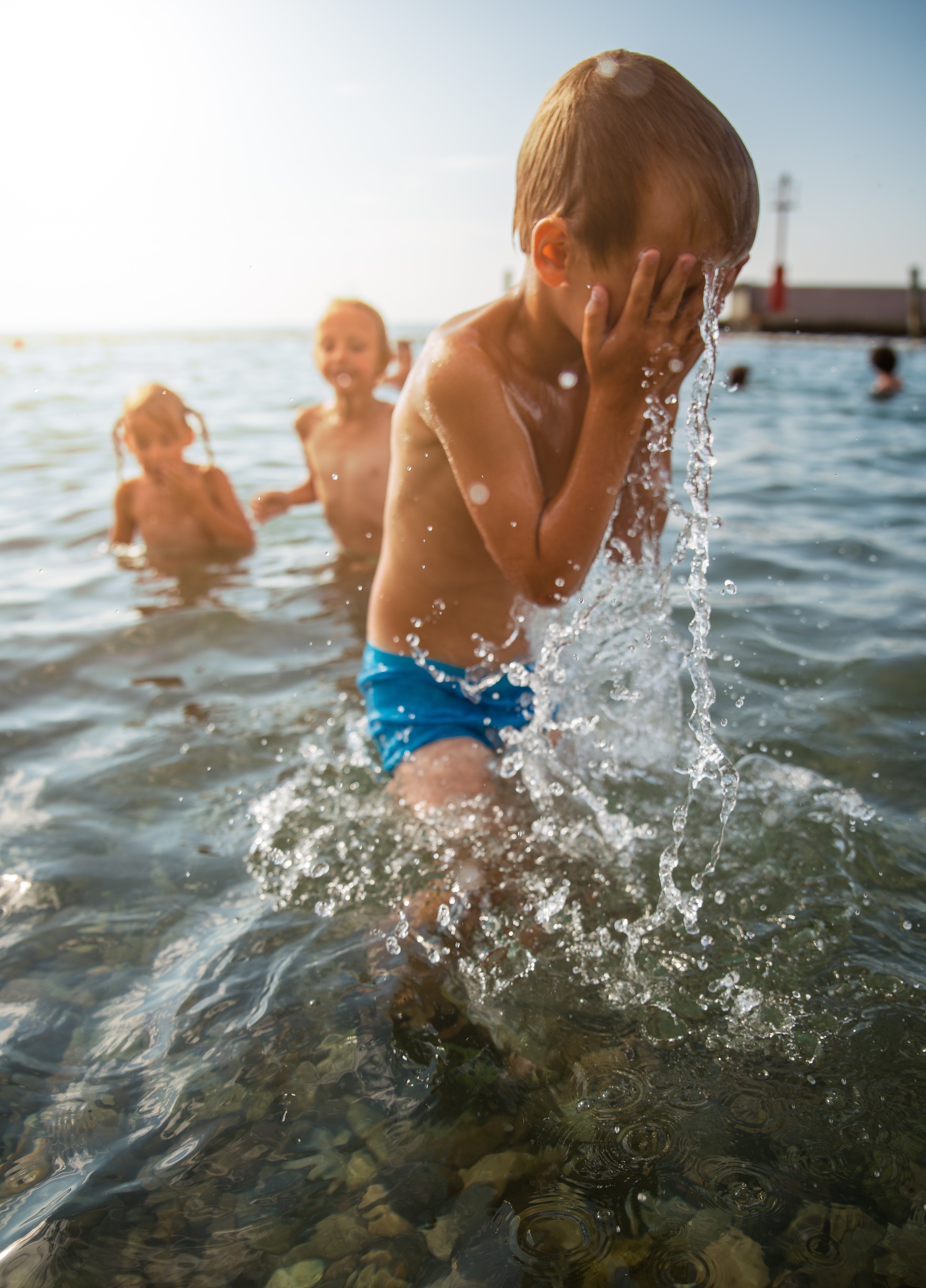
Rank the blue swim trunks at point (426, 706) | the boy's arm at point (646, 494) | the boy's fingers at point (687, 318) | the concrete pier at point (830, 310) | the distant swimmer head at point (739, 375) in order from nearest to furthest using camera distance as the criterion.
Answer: the boy's fingers at point (687, 318) → the boy's arm at point (646, 494) → the blue swim trunks at point (426, 706) → the distant swimmer head at point (739, 375) → the concrete pier at point (830, 310)

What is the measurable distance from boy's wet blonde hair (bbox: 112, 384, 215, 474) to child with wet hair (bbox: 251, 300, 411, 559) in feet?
2.09

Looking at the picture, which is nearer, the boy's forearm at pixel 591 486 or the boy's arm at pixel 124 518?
the boy's forearm at pixel 591 486

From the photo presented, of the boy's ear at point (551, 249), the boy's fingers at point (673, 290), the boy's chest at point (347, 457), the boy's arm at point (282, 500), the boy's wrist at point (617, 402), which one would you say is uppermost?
the boy's ear at point (551, 249)

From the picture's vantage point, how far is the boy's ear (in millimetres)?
1674

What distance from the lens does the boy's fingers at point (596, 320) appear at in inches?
65.8

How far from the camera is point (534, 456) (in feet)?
6.10

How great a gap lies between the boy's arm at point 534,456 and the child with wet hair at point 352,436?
3.00 meters

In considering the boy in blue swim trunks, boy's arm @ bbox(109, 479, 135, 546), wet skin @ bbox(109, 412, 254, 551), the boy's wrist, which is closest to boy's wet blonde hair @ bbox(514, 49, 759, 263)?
the boy in blue swim trunks

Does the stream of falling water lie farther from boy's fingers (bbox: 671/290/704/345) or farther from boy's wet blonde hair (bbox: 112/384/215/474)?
boy's wet blonde hair (bbox: 112/384/215/474)

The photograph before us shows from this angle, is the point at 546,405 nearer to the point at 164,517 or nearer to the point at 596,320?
the point at 596,320

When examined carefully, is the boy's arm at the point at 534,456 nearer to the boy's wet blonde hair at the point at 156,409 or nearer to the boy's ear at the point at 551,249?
the boy's ear at the point at 551,249

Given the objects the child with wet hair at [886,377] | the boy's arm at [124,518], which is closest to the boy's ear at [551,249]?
the boy's arm at [124,518]

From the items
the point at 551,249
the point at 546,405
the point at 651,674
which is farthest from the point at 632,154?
the point at 651,674

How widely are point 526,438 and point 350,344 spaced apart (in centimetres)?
337
